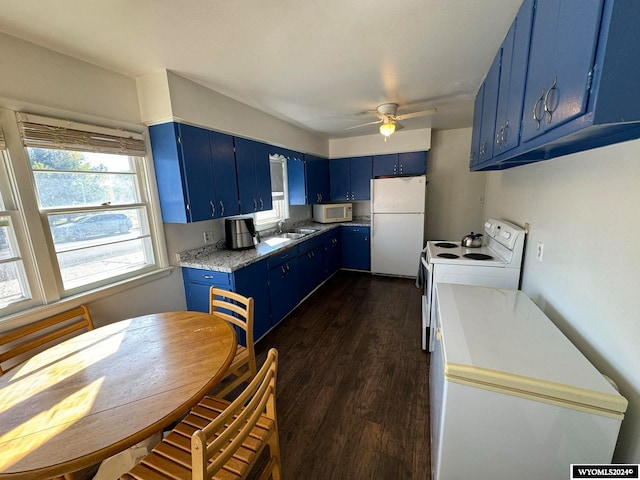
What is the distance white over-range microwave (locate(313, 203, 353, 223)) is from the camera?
14.6ft

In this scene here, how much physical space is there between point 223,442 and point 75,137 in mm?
2061

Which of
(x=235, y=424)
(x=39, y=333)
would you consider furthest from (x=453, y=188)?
(x=39, y=333)

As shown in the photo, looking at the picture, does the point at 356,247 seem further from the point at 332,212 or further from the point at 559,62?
the point at 559,62

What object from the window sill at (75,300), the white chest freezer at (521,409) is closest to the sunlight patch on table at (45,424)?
the window sill at (75,300)

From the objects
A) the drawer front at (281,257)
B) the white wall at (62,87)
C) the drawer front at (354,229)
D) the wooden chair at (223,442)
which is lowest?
the wooden chair at (223,442)

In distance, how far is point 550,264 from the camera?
1.52 m

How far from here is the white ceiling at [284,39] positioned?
130cm

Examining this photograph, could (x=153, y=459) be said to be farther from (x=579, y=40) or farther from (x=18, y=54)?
(x=18, y=54)

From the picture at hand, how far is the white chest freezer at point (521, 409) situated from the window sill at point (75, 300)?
2233 millimetres

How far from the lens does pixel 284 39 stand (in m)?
1.57

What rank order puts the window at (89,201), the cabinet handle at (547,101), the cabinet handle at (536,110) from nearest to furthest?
the cabinet handle at (547,101), the cabinet handle at (536,110), the window at (89,201)

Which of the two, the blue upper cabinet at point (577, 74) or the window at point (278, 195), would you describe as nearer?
the blue upper cabinet at point (577, 74)

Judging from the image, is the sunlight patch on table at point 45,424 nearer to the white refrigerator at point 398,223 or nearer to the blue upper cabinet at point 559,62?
the blue upper cabinet at point 559,62

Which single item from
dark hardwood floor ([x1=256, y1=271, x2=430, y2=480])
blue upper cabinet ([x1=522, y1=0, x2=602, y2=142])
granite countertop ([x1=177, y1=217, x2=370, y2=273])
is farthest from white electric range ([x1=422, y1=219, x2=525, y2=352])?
granite countertop ([x1=177, y1=217, x2=370, y2=273])
